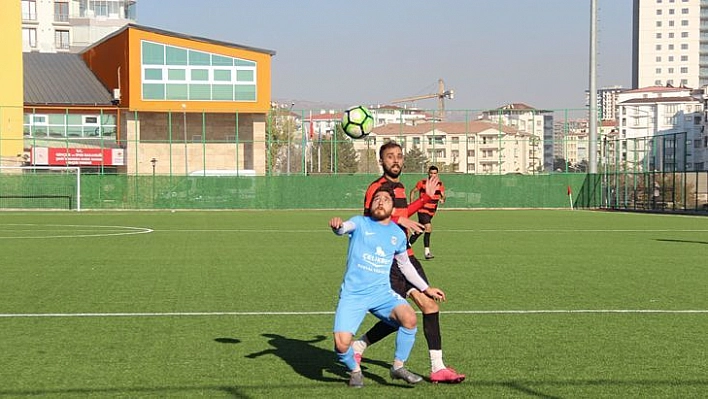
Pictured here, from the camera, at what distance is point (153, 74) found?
65750 millimetres

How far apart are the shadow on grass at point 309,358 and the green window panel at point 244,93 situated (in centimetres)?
5701

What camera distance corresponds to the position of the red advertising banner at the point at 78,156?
6066cm

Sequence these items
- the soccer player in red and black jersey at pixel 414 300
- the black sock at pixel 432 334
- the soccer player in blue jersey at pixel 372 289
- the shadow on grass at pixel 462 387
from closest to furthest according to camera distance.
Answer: the shadow on grass at pixel 462 387 → the soccer player in blue jersey at pixel 372 289 → the soccer player in red and black jersey at pixel 414 300 → the black sock at pixel 432 334

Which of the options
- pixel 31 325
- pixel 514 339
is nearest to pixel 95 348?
pixel 31 325

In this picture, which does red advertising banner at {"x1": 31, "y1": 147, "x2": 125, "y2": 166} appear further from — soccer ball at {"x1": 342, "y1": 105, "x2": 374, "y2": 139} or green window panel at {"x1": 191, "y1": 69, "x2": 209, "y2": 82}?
soccer ball at {"x1": 342, "y1": 105, "x2": 374, "y2": 139}

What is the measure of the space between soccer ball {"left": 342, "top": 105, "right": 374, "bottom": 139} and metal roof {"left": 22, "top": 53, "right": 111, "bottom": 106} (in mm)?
56289

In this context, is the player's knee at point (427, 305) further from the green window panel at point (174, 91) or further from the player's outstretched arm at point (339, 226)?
the green window panel at point (174, 91)

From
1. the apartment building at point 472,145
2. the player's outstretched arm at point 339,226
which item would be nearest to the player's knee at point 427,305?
the player's outstretched arm at point 339,226

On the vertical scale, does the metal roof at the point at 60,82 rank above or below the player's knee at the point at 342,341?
above

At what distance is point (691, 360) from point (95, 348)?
5481mm

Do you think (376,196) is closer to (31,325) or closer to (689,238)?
(31,325)

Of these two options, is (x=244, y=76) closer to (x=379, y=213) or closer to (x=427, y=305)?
(x=427, y=305)

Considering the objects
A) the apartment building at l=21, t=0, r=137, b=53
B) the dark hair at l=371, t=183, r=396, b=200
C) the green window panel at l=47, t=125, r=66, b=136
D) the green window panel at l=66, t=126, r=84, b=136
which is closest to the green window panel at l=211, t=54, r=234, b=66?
the green window panel at l=66, t=126, r=84, b=136

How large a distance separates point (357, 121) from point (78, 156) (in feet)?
166
